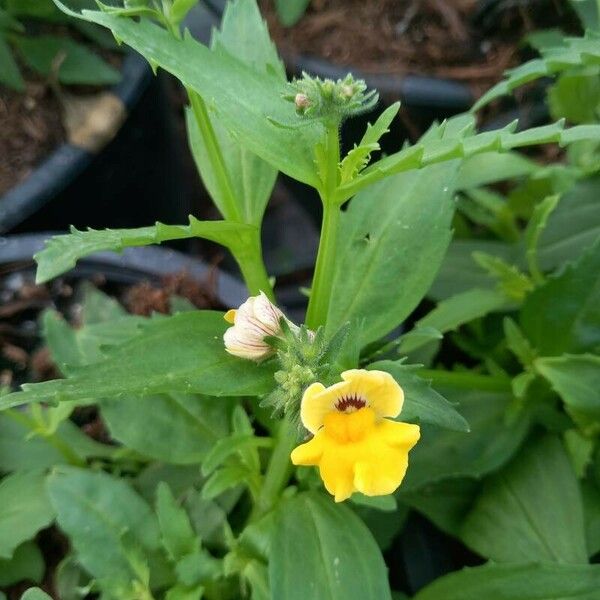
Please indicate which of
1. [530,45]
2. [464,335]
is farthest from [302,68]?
→ [464,335]

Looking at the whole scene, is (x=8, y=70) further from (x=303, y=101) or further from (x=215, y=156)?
(x=303, y=101)

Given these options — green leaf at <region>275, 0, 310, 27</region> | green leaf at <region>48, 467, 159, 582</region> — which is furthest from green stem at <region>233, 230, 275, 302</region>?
green leaf at <region>275, 0, 310, 27</region>

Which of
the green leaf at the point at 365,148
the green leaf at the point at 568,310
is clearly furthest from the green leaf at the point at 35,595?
the green leaf at the point at 568,310

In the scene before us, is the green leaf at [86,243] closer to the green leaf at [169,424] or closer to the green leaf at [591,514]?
the green leaf at [169,424]

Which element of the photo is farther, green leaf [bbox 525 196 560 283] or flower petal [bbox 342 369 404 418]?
green leaf [bbox 525 196 560 283]

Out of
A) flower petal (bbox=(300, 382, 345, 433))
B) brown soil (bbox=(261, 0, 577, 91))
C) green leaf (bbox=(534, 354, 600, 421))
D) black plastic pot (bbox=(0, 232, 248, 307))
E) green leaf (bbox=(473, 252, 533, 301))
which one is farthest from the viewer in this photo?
brown soil (bbox=(261, 0, 577, 91))

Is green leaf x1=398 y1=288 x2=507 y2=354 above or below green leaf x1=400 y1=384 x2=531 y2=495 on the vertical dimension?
above

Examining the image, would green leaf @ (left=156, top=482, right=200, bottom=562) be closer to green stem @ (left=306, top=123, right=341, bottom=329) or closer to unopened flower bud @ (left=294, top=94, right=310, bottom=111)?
green stem @ (left=306, top=123, right=341, bottom=329)

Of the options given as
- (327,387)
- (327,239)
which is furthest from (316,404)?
(327,239)
